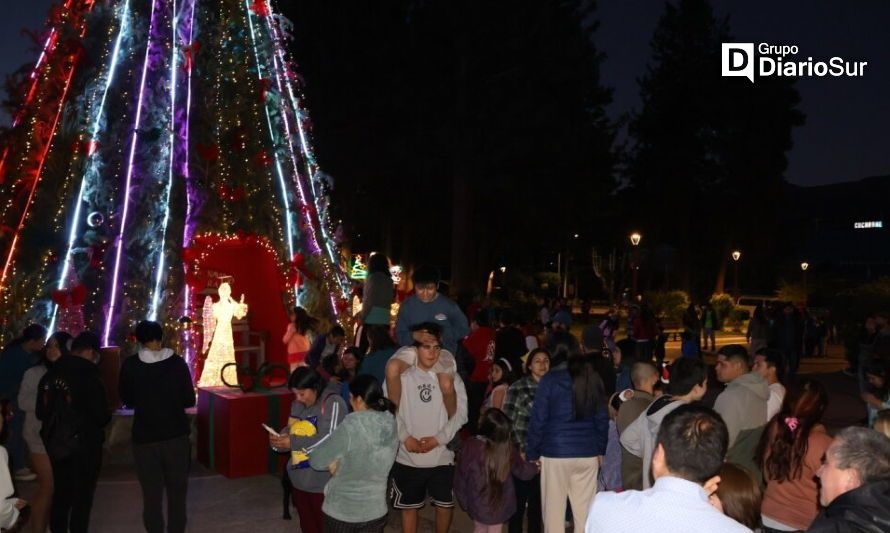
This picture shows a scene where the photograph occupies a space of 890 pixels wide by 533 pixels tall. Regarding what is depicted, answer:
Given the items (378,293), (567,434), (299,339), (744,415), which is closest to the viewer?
(744,415)

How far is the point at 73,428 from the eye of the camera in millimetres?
6355

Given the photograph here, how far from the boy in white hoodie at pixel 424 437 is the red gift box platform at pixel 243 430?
3.03 m

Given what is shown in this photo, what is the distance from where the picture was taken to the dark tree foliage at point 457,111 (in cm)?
2744

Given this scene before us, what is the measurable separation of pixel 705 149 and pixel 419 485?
149 ft

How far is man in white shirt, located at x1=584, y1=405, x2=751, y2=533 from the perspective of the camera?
2.70m

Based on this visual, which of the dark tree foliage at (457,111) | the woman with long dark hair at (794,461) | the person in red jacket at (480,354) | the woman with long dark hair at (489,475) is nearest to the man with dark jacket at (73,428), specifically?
the woman with long dark hair at (489,475)

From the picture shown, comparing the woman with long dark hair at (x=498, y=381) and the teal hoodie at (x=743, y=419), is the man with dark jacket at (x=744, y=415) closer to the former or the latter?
the teal hoodie at (x=743, y=419)

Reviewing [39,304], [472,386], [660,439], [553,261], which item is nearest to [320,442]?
[660,439]

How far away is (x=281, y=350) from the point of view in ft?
47.0

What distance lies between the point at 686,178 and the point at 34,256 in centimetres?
4221

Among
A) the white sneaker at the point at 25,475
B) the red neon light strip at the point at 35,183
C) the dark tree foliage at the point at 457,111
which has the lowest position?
the white sneaker at the point at 25,475

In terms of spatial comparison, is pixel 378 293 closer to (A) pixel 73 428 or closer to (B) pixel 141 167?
(A) pixel 73 428

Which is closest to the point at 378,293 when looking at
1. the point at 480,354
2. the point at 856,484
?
the point at 480,354

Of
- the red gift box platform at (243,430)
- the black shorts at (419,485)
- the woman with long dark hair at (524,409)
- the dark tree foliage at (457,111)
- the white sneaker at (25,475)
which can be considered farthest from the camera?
the dark tree foliage at (457,111)
